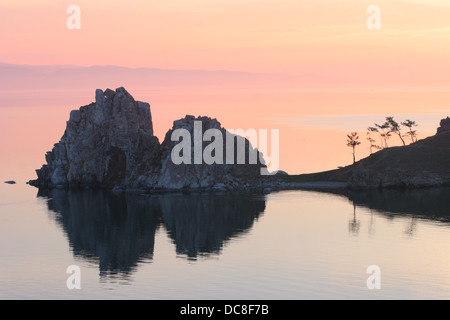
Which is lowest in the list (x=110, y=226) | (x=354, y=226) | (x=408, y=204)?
(x=110, y=226)

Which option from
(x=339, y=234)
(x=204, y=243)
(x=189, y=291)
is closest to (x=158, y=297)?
(x=189, y=291)

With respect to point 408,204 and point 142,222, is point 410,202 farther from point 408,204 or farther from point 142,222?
point 142,222

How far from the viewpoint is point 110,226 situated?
459 feet

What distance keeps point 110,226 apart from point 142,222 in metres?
6.33

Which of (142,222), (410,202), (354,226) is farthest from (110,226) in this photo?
(410,202)

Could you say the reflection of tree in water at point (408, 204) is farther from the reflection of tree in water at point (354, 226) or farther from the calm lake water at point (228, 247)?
the calm lake water at point (228, 247)

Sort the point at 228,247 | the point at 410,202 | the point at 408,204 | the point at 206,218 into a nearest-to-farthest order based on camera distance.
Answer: the point at 228,247 < the point at 206,218 < the point at 408,204 < the point at 410,202

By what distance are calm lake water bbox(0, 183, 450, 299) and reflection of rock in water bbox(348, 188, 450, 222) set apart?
25cm

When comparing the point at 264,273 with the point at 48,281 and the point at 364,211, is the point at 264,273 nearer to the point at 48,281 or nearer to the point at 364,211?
the point at 48,281

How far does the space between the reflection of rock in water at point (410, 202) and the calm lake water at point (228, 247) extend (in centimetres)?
25

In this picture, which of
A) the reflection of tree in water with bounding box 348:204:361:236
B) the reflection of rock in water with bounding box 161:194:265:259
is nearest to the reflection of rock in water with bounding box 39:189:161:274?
the reflection of rock in water with bounding box 161:194:265:259

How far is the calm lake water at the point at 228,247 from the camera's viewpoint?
81.1 m
